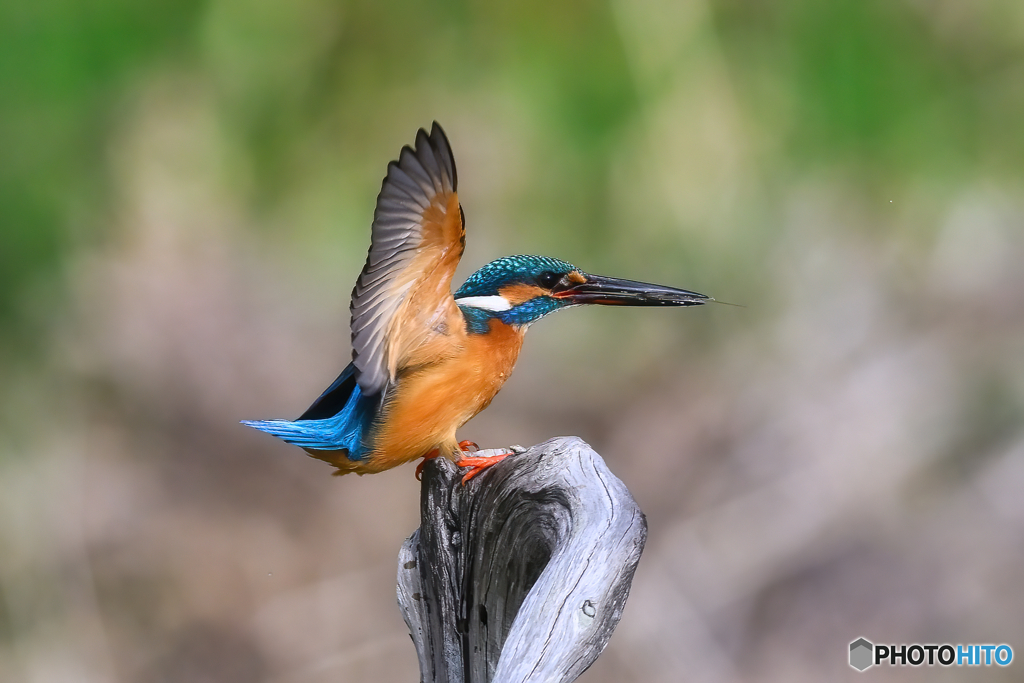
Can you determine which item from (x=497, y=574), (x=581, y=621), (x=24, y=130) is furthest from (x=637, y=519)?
(x=24, y=130)

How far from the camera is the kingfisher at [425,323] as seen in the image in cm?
163

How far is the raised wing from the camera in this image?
160 cm

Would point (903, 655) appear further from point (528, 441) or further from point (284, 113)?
point (284, 113)

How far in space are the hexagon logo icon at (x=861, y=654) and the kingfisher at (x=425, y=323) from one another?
2360 millimetres

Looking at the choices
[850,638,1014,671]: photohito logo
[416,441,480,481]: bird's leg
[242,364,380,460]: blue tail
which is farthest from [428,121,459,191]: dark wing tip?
[850,638,1014,671]: photohito logo

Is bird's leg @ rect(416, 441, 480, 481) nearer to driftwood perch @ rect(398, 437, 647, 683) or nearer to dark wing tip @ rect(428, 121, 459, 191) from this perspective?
driftwood perch @ rect(398, 437, 647, 683)

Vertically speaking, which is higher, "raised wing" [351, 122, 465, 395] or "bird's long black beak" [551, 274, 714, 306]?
"raised wing" [351, 122, 465, 395]

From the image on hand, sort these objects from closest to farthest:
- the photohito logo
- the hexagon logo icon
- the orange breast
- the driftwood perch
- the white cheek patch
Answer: the driftwood perch, the orange breast, the white cheek patch, the photohito logo, the hexagon logo icon

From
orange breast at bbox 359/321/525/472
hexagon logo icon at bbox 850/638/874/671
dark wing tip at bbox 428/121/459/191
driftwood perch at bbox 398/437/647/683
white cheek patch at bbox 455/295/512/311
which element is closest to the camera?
driftwood perch at bbox 398/437/647/683

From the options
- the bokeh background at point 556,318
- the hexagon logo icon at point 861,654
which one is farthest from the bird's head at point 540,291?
the hexagon logo icon at point 861,654

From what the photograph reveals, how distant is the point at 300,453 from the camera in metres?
4.25

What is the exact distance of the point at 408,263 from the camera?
171 centimetres

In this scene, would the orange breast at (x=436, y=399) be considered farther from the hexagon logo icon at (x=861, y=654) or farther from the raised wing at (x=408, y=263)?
the hexagon logo icon at (x=861, y=654)

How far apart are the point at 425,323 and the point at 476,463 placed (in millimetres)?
301
